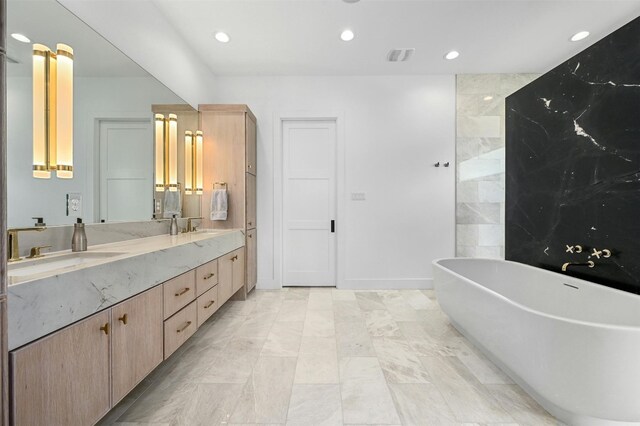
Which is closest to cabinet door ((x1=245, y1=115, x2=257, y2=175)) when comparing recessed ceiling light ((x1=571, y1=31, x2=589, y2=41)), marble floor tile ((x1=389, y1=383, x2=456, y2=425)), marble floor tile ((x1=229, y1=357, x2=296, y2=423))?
marble floor tile ((x1=229, y1=357, x2=296, y2=423))

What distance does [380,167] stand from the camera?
369 centimetres

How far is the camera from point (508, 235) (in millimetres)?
2721

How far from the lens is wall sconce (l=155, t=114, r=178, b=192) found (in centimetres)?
241

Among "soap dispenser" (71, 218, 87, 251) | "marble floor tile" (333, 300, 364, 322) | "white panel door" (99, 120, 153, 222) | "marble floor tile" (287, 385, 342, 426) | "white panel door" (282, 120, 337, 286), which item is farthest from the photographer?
"white panel door" (282, 120, 337, 286)

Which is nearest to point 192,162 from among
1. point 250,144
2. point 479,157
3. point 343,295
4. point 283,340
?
point 250,144

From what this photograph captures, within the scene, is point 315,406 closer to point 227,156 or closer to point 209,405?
point 209,405

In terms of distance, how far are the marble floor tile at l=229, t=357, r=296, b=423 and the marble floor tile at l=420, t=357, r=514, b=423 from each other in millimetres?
868

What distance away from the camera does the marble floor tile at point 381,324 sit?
7.79ft

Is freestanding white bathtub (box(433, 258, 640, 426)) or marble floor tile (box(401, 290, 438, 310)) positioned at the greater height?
freestanding white bathtub (box(433, 258, 640, 426))

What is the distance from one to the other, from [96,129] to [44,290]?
1.24 meters

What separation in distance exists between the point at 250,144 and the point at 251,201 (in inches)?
26.6

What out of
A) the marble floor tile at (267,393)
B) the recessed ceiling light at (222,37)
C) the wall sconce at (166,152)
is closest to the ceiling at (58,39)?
the wall sconce at (166,152)

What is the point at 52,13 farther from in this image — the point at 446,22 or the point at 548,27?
the point at 548,27

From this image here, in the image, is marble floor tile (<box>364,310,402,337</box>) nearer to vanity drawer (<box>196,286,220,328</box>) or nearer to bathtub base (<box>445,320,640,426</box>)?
bathtub base (<box>445,320,640,426</box>)
